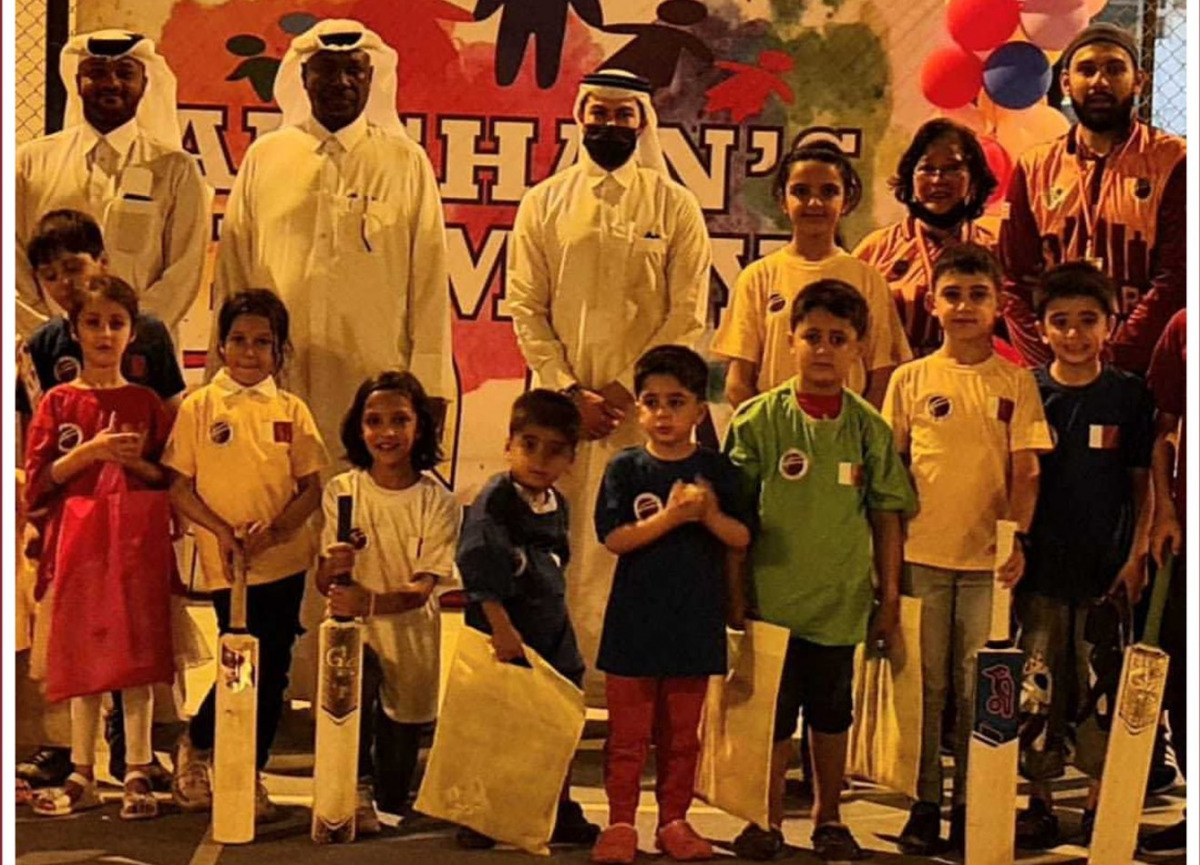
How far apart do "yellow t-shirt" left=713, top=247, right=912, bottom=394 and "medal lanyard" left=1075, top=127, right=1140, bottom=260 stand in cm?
49

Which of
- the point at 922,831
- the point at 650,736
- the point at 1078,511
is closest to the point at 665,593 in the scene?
the point at 650,736

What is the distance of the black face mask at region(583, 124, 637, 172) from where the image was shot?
156 inches

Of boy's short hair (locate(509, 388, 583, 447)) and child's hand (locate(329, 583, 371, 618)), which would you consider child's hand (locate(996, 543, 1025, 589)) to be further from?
child's hand (locate(329, 583, 371, 618))

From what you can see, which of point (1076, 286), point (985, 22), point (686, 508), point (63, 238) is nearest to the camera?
point (686, 508)

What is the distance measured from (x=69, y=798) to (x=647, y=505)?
149 centimetres

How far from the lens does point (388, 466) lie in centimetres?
382

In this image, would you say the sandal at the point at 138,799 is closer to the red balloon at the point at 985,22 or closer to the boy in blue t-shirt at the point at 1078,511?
the boy in blue t-shirt at the point at 1078,511

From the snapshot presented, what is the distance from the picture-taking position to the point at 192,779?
12.7 feet

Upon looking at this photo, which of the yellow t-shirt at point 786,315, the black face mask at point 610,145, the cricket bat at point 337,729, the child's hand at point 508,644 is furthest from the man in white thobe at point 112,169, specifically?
the yellow t-shirt at point 786,315

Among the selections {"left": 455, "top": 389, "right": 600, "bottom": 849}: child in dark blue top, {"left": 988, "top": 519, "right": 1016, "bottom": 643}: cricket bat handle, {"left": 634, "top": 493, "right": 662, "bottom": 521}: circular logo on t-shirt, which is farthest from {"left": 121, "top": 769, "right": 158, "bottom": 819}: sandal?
{"left": 988, "top": 519, "right": 1016, "bottom": 643}: cricket bat handle

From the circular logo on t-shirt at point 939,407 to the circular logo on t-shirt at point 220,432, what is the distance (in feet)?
5.16

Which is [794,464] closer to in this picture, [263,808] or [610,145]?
[610,145]

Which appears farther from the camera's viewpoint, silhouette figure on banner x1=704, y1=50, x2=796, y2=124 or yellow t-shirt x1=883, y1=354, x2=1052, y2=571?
silhouette figure on banner x1=704, y1=50, x2=796, y2=124

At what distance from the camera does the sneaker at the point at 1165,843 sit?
12.6 feet
